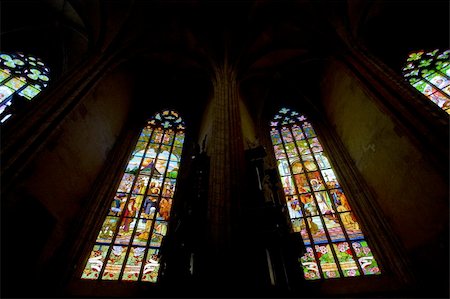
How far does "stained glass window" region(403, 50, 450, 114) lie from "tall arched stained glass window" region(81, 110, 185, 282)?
8.01 meters

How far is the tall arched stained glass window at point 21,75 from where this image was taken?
329 inches

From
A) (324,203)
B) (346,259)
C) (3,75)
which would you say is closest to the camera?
(346,259)

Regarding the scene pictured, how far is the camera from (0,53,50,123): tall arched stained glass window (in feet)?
27.4

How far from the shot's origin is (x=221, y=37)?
10492 millimetres

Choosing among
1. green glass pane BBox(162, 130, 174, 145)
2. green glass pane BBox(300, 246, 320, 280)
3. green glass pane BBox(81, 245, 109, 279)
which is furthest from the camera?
green glass pane BBox(162, 130, 174, 145)

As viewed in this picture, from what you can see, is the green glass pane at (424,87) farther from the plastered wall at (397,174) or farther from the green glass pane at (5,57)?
Result: the green glass pane at (5,57)

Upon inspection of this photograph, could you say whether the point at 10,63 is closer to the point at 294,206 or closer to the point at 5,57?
the point at 5,57

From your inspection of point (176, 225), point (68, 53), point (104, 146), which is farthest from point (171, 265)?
point (68, 53)

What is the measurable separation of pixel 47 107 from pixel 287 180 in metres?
6.55

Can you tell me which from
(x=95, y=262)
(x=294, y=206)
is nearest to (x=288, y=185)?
(x=294, y=206)

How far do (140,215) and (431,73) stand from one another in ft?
32.5

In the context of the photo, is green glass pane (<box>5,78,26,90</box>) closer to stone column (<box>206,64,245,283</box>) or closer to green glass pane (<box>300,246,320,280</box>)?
stone column (<box>206,64,245,283</box>)

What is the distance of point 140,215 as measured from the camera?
7.32 meters

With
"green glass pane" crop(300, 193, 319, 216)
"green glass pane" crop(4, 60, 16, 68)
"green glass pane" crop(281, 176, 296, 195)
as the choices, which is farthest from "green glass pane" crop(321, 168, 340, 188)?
"green glass pane" crop(4, 60, 16, 68)
